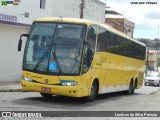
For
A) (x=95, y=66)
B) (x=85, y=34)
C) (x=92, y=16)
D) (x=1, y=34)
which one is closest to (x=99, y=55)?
(x=95, y=66)

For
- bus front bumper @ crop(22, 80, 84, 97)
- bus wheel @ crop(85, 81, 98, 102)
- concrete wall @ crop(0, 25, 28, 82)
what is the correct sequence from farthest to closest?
1. concrete wall @ crop(0, 25, 28, 82)
2. bus wheel @ crop(85, 81, 98, 102)
3. bus front bumper @ crop(22, 80, 84, 97)

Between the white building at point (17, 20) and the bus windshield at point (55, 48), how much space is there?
11.5m

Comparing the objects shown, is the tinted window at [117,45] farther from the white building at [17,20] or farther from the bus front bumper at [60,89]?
the white building at [17,20]

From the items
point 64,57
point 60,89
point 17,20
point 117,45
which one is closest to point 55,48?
point 64,57

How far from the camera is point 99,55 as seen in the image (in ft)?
59.9

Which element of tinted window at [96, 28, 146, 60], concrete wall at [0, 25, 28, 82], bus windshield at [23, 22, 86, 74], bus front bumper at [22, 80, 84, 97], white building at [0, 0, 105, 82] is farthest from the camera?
white building at [0, 0, 105, 82]

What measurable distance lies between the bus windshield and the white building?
1145cm

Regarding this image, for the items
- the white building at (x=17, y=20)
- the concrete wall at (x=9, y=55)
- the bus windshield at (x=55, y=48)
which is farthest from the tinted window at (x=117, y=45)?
the concrete wall at (x=9, y=55)

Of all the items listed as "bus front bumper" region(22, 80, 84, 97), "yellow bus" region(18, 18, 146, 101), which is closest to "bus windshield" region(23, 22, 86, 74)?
"yellow bus" region(18, 18, 146, 101)

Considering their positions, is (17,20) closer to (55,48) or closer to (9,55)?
(9,55)

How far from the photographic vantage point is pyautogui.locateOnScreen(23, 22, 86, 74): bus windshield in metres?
16.0

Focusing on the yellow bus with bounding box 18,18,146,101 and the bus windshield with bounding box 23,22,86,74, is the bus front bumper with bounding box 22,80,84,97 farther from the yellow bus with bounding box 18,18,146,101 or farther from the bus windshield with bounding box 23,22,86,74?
the bus windshield with bounding box 23,22,86,74

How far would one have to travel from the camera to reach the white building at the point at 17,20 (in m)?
28.9

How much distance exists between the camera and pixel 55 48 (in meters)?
16.2
